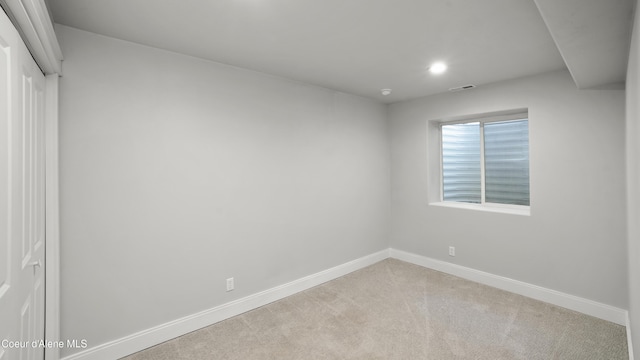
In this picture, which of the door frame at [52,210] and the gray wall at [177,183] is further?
the gray wall at [177,183]

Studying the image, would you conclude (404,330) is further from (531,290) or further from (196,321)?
(196,321)

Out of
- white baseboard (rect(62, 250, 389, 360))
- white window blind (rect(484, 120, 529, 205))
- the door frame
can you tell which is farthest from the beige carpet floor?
white window blind (rect(484, 120, 529, 205))

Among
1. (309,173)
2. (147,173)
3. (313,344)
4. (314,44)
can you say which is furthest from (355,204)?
(147,173)

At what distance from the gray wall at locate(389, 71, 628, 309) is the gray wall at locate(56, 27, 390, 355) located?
173 centimetres

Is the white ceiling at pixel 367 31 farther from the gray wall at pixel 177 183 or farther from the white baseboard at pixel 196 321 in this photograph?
the white baseboard at pixel 196 321

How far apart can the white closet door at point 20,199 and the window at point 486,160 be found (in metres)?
4.15

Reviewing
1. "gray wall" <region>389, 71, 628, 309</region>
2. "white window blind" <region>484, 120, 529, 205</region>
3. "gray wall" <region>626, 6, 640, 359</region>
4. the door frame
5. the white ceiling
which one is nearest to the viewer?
"gray wall" <region>626, 6, 640, 359</region>

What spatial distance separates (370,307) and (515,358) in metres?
1.21

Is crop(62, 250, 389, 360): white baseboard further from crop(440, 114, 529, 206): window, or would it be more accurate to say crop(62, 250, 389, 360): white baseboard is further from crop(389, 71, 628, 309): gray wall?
crop(440, 114, 529, 206): window

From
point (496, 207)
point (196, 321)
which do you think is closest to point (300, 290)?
point (196, 321)

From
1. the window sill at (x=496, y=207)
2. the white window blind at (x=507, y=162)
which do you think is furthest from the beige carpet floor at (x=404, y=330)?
the white window blind at (x=507, y=162)

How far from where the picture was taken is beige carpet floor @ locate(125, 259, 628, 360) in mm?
2213

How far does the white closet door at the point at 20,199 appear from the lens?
1.10m

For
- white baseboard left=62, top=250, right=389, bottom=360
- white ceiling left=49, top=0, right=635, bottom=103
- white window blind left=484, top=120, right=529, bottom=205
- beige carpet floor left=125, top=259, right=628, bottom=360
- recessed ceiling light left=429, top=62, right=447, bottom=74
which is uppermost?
recessed ceiling light left=429, top=62, right=447, bottom=74
